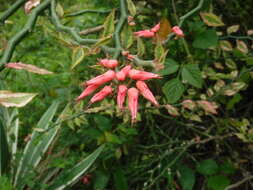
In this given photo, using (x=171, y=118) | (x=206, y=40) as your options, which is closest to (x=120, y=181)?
(x=171, y=118)

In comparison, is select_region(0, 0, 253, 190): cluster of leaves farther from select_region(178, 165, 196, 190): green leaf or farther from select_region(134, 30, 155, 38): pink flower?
select_region(134, 30, 155, 38): pink flower

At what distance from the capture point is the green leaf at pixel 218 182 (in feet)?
5.44

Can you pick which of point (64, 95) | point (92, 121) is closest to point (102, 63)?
point (92, 121)

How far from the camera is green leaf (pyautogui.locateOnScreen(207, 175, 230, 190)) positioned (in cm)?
166

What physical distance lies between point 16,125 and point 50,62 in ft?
2.14

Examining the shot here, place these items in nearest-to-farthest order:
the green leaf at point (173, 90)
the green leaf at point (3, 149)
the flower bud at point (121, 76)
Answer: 1. the flower bud at point (121, 76)
2. the green leaf at point (173, 90)
3. the green leaf at point (3, 149)

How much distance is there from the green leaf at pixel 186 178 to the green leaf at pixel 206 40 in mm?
640

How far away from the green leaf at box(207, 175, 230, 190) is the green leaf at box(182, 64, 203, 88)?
1.97 feet

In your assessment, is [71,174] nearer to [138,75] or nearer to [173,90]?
[173,90]

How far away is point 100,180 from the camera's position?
181 centimetres

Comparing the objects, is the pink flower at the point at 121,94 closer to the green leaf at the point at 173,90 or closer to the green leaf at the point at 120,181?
the green leaf at the point at 173,90

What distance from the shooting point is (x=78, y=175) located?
72.9 inches

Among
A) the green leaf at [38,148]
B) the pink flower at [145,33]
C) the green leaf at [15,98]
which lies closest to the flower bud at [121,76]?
the green leaf at [15,98]

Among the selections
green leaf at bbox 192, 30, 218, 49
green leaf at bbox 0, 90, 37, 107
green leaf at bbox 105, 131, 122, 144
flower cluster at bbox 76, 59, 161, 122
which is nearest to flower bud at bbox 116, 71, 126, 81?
flower cluster at bbox 76, 59, 161, 122
